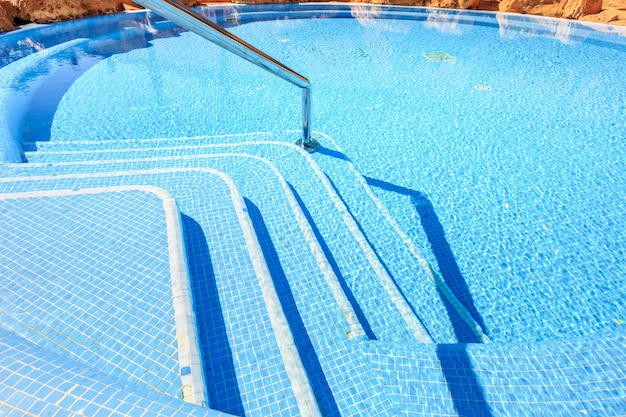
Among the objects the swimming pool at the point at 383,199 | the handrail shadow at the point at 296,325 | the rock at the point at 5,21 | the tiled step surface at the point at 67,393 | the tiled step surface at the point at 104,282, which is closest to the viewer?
the tiled step surface at the point at 67,393

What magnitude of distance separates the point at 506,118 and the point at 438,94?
1.40m

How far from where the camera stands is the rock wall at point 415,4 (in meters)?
9.96

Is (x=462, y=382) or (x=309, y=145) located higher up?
(x=309, y=145)

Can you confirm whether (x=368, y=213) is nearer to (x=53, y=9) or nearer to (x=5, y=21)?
(x=5, y=21)

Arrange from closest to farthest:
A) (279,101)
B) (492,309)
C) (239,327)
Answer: (239,327) < (492,309) < (279,101)

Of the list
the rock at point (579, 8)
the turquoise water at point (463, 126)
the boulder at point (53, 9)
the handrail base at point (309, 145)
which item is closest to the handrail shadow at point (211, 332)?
the turquoise water at point (463, 126)

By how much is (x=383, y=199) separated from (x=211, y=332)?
2.54m

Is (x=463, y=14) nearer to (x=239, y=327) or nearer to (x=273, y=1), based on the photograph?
(x=273, y=1)

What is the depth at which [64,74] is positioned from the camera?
748cm

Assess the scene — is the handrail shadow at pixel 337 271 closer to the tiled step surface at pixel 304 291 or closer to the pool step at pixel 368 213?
the pool step at pixel 368 213

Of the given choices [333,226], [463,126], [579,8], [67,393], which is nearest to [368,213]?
[333,226]

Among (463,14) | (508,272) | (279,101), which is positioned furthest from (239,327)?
(463,14)

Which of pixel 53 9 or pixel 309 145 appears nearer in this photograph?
pixel 309 145

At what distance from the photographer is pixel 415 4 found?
14242 millimetres
